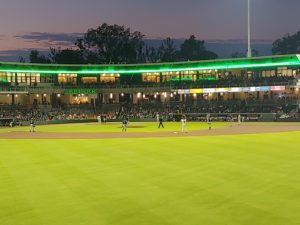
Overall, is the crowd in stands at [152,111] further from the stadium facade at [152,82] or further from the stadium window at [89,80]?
the stadium window at [89,80]

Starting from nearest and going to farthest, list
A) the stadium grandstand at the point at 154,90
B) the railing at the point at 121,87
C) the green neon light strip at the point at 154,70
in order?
1. the stadium grandstand at the point at 154,90
2. the green neon light strip at the point at 154,70
3. the railing at the point at 121,87

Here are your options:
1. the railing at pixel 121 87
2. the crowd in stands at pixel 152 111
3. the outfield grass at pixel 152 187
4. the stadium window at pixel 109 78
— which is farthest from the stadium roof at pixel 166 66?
the outfield grass at pixel 152 187

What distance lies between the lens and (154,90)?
8438 cm

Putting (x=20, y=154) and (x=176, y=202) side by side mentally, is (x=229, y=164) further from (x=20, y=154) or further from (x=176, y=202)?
(x=20, y=154)

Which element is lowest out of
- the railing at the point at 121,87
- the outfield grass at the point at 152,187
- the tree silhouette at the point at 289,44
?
the outfield grass at the point at 152,187

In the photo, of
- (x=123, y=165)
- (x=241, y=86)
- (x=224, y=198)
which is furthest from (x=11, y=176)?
(x=241, y=86)

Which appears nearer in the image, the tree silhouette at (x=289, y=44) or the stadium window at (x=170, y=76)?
the stadium window at (x=170, y=76)

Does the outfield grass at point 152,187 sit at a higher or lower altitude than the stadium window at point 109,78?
lower

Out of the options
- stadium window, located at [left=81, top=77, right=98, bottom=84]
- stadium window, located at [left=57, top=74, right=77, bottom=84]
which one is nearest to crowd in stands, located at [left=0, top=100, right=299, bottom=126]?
stadium window, located at [left=57, top=74, right=77, bottom=84]

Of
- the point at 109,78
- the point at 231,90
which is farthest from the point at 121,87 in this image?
the point at 231,90

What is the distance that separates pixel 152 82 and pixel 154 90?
463 cm

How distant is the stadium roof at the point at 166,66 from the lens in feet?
238

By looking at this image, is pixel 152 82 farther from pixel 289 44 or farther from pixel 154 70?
pixel 289 44

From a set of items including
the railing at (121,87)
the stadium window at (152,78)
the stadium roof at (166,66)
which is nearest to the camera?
the stadium roof at (166,66)
